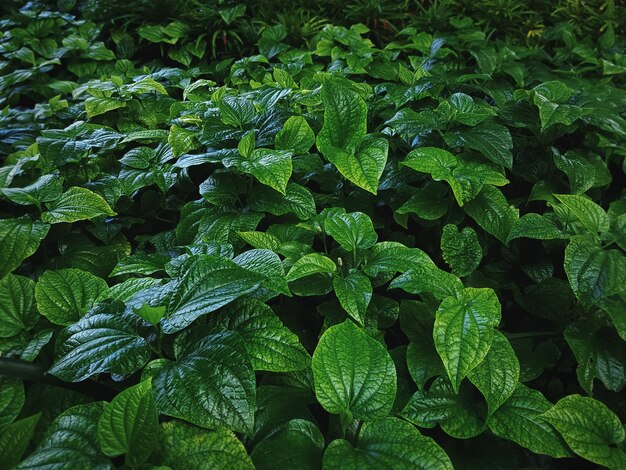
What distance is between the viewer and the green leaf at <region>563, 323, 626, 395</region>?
3.70ft

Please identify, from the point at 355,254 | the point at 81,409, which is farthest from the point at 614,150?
the point at 81,409

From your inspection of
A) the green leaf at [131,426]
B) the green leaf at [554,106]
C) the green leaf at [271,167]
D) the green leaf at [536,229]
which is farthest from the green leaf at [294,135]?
the green leaf at [131,426]

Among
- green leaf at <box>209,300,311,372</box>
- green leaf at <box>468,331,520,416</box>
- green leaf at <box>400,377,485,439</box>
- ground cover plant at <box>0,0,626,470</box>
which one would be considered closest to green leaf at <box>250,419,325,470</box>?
ground cover plant at <box>0,0,626,470</box>

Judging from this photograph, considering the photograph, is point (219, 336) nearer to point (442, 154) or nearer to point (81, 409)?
point (81, 409)

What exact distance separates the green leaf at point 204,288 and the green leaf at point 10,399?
0.30m

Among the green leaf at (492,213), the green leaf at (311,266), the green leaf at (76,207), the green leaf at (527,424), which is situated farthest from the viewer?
the green leaf at (492,213)

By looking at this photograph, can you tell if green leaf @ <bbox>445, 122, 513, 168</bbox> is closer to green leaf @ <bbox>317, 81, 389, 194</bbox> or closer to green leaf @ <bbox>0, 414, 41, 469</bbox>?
green leaf @ <bbox>317, 81, 389, 194</bbox>

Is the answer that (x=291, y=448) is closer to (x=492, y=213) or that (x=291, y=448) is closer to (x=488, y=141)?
(x=492, y=213)

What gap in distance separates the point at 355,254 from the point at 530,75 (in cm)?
192

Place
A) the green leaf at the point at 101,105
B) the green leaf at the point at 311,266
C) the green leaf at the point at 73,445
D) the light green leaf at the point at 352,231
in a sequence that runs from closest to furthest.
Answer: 1. the green leaf at the point at 73,445
2. the green leaf at the point at 311,266
3. the light green leaf at the point at 352,231
4. the green leaf at the point at 101,105

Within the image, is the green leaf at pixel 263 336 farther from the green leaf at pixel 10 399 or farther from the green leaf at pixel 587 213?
the green leaf at pixel 587 213

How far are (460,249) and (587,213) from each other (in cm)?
34

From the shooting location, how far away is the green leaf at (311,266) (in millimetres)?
1036

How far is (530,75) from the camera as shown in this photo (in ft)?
7.93
